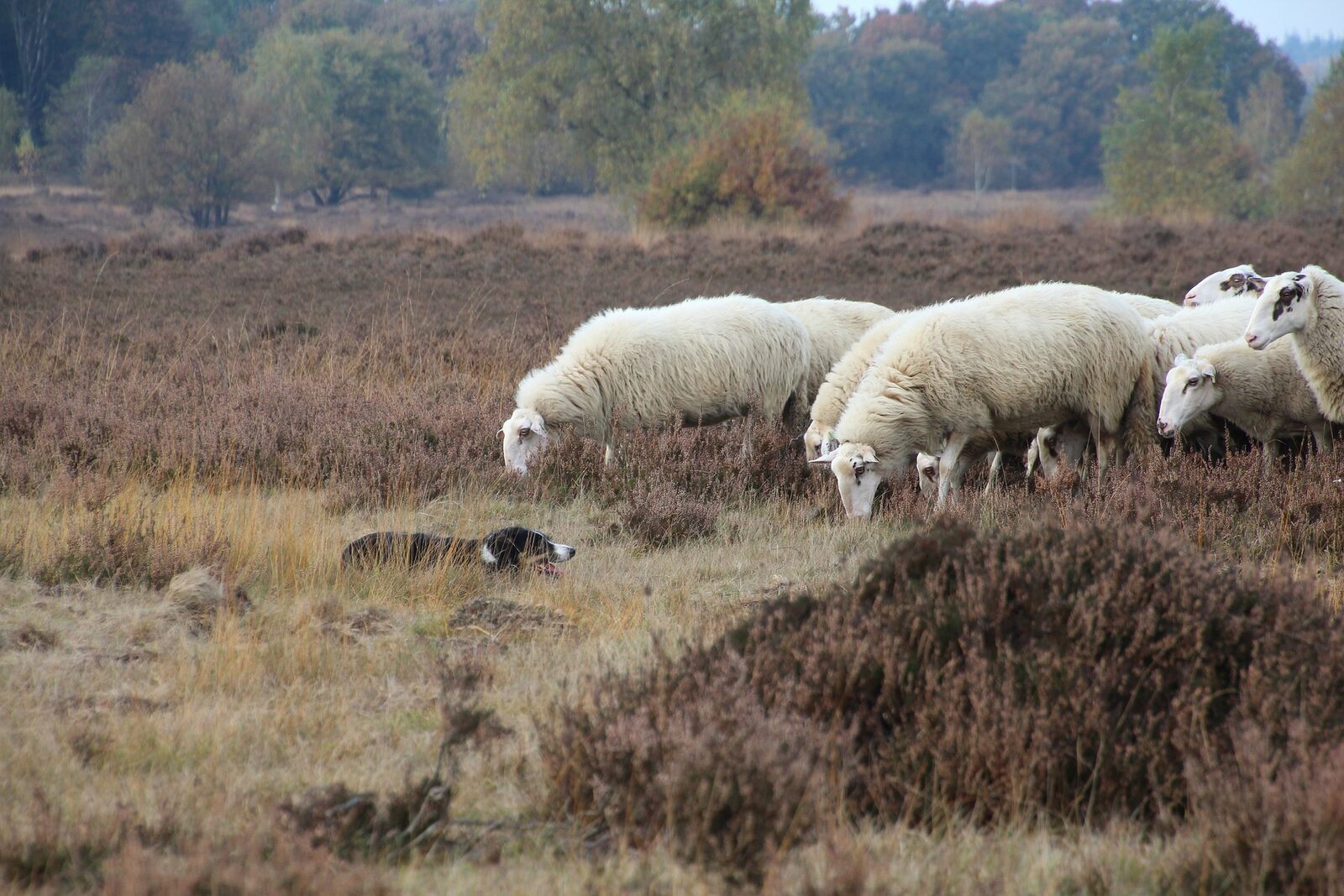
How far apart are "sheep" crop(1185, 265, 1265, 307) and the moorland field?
3.73 m

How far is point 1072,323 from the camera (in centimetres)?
727

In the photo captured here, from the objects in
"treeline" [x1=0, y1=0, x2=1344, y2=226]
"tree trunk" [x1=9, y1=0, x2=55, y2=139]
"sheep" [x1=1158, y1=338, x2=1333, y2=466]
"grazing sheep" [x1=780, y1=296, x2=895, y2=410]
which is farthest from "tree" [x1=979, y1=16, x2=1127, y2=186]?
"sheep" [x1=1158, y1=338, x2=1333, y2=466]

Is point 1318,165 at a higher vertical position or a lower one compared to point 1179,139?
lower

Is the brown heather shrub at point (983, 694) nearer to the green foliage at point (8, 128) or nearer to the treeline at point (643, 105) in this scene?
the treeline at point (643, 105)

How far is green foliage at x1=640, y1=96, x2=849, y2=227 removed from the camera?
30.5 meters

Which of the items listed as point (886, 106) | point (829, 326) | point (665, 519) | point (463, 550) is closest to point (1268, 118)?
point (886, 106)

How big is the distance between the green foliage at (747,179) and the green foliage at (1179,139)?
15211 millimetres

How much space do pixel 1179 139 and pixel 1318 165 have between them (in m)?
4.87

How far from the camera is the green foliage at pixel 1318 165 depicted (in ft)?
133

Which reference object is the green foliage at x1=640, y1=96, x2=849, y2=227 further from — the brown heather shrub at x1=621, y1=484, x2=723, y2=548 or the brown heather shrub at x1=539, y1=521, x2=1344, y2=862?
the brown heather shrub at x1=539, y1=521, x2=1344, y2=862

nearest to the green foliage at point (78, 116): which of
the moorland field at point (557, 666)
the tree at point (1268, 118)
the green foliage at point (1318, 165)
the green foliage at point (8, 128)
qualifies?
the green foliage at point (8, 128)

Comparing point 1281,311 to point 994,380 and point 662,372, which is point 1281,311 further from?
point 662,372

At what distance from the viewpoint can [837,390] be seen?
26.4ft

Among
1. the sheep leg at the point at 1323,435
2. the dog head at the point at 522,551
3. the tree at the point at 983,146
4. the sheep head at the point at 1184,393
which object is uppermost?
the tree at the point at 983,146
